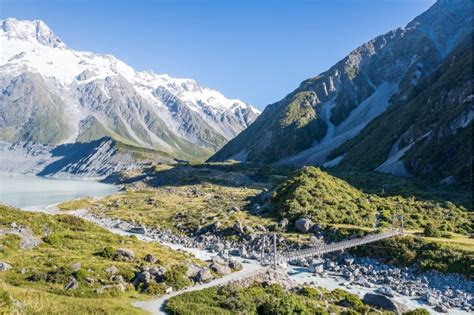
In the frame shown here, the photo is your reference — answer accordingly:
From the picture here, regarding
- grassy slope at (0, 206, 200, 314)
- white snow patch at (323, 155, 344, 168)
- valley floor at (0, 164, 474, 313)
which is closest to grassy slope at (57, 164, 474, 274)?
valley floor at (0, 164, 474, 313)

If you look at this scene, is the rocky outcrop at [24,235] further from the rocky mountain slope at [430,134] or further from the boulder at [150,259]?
the rocky mountain slope at [430,134]

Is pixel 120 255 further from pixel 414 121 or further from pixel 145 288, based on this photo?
pixel 414 121

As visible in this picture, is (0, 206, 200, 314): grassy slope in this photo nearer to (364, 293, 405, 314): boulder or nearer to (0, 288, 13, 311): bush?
(0, 288, 13, 311): bush

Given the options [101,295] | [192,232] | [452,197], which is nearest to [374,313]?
[101,295]

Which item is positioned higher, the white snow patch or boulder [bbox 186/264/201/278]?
the white snow patch

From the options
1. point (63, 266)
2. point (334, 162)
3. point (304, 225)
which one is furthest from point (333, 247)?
point (334, 162)

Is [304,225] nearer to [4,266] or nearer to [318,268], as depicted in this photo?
[318,268]
